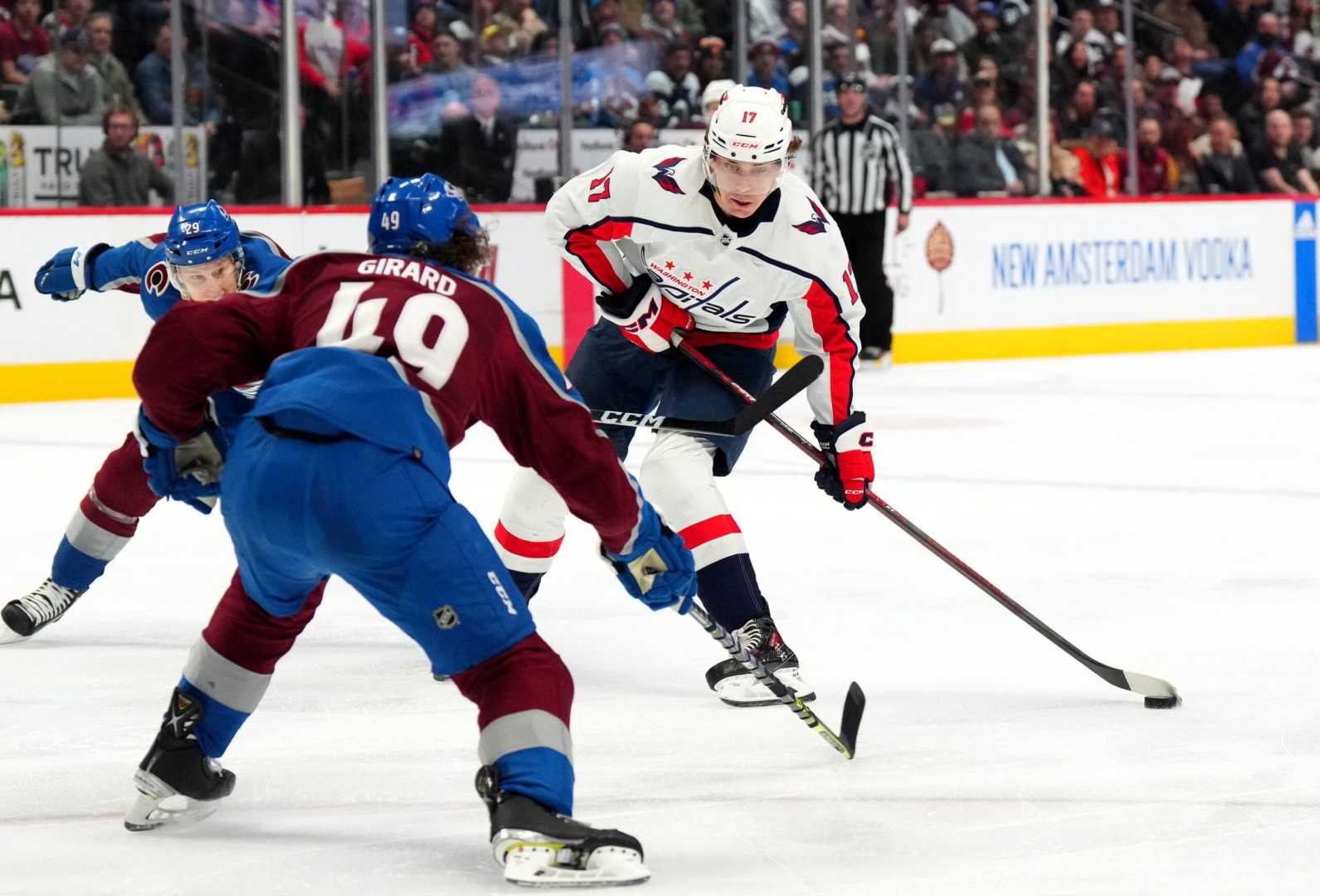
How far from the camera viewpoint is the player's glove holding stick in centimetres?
374

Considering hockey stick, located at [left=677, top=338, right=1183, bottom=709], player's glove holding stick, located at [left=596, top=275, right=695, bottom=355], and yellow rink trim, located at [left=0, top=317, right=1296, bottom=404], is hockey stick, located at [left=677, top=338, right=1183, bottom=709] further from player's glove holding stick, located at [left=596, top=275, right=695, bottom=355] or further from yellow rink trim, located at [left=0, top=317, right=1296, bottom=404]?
yellow rink trim, located at [left=0, top=317, right=1296, bottom=404]

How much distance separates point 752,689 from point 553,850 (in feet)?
3.79

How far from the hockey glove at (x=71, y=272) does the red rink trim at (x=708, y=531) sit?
1328 millimetres

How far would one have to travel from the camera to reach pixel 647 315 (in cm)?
375

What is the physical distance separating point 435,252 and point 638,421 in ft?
3.80

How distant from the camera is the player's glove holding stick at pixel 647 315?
374cm

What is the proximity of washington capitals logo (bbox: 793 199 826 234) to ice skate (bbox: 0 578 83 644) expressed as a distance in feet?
5.21

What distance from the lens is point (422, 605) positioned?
2330 millimetres

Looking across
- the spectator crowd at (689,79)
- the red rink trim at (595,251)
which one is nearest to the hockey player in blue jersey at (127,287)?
the red rink trim at (595,251)

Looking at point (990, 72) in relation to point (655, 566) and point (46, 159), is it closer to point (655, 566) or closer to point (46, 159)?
point (46, 159)

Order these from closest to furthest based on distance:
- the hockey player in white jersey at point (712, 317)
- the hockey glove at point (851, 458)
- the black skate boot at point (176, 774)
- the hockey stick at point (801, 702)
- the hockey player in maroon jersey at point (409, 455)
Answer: the hockey player in maroon jersey at point (409, 455)
the black skate boot at point (176, 774)
the hockey stick at point (801, 702)
the hockey player in white jersey at point (712, 317)
the hockey glove at point (851, 458)

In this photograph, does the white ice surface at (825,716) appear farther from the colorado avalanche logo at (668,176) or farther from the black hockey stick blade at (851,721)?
the colorado avalanche logo at (668,176)

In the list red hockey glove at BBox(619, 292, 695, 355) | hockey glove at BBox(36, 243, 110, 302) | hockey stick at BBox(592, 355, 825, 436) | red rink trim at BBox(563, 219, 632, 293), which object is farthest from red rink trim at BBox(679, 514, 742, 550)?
hockey glove at BBox(36, 243, 110, 302)

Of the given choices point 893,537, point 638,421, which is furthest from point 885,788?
point 893,537
